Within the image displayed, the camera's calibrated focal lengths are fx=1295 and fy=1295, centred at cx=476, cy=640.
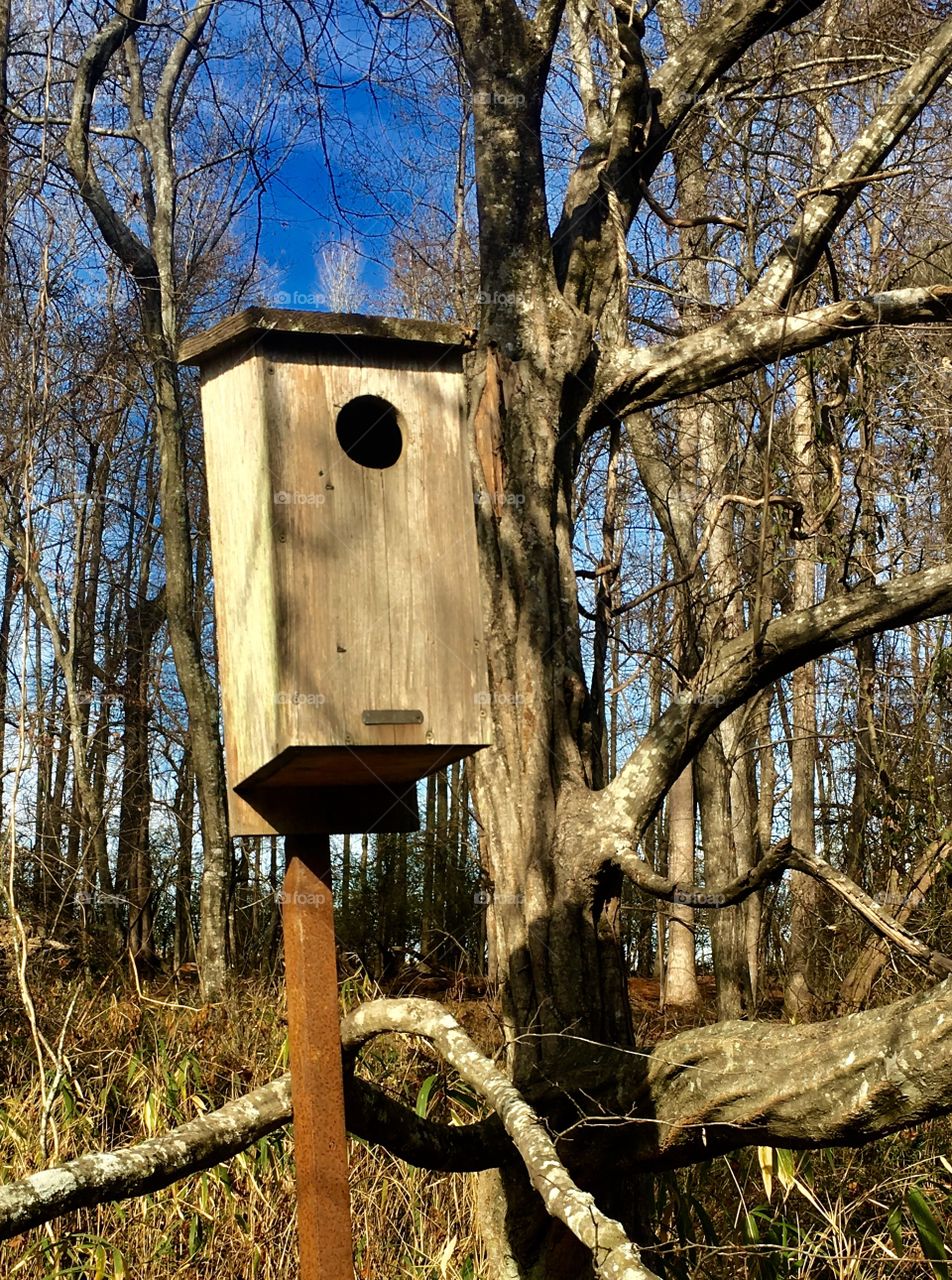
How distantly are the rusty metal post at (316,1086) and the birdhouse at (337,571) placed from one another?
0.72 feet

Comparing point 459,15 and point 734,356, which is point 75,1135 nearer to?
point 734,356

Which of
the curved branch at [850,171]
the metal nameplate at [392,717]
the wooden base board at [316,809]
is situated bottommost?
the wooden base board at [316,809]

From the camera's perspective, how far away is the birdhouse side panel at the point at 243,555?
2.81 meters

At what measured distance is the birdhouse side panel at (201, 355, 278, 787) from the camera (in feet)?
9.21

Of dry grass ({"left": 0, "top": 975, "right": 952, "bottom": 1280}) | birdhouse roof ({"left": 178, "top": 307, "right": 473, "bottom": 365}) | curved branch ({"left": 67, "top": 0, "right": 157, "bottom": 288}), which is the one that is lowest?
dry grass ({"left": 0, "top": 975, "right": 952, "bottom": 1280})

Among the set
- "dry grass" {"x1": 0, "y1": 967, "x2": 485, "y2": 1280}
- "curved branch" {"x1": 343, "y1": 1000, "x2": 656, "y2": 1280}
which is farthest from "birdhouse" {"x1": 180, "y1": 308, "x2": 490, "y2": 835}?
"dry grass" {"x1": 0, "y1": 967, "x2": 485, "y2": 1280}

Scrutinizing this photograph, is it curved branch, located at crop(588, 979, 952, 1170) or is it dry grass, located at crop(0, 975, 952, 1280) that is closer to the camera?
curved branch, located at crop(588, 979, 952, 1170)

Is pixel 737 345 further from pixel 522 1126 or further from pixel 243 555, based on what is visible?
pixel 522 1126

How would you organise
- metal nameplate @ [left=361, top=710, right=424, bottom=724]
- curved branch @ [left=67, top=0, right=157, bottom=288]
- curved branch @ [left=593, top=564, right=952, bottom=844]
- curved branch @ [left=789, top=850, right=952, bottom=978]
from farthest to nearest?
curved branch @ [left=67, top=0, right=157, bottom=288]
curved branch @ [left=593, top=564, right=952, bottom=844]
curved branch @ [left=789, top=850, right=952, bottom=978]
metal nameplate @ [left=361, top=710, right=424, bottom=724]

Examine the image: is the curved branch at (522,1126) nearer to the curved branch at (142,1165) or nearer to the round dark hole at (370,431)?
the curved branch at (142,1165)

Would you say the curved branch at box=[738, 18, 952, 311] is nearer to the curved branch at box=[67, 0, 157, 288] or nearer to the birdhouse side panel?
the birdhouse side panel

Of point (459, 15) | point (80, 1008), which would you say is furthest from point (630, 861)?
point (80, 1008)

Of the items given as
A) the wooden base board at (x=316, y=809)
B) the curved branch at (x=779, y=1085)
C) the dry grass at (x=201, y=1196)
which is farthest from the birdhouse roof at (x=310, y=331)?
the dry grass at (x=201, y=1196)

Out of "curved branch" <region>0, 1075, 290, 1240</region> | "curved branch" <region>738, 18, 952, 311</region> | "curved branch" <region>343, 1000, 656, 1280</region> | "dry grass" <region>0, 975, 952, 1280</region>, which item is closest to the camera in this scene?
"curved branch" <region>343, 1000, 656, 1280</region>
